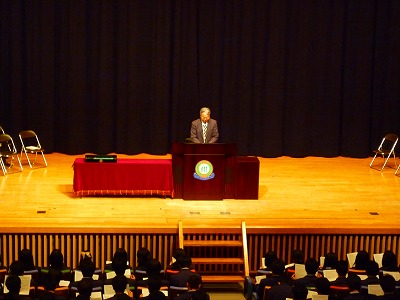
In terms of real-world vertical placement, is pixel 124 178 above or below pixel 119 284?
above

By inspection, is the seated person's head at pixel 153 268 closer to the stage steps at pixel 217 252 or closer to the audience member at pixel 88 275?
the audience member at pixel 88 275

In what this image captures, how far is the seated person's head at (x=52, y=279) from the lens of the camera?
8.06 meters

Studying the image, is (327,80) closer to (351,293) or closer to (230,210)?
(230,210)

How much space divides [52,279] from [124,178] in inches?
A: 146

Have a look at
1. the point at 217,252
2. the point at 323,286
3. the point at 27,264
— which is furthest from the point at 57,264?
the point at 323,286

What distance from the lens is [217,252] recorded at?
10633mm

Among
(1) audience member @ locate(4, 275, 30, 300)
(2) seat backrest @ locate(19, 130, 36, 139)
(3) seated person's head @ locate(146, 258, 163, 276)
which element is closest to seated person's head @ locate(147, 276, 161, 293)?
(3) seated person's head @ locate(146, 258, 163, 276)

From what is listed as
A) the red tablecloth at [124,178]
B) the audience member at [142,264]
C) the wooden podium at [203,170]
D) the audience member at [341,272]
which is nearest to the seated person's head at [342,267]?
the audience member at [341,272]

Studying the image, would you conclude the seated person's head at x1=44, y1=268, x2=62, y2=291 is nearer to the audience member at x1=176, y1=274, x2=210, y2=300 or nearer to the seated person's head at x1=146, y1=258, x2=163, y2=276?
the seated person's head at x1=146, y1=258, x2=163, y2=276

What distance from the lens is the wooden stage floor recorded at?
10508mm

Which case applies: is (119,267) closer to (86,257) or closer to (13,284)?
(86,257)

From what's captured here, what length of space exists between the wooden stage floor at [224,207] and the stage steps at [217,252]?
0.15 m

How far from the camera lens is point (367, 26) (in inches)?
604

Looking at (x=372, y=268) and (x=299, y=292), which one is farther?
(x=372, y=268)
